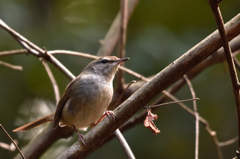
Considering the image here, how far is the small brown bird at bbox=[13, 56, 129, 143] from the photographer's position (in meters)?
3.51

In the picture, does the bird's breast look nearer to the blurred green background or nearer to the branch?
the branch

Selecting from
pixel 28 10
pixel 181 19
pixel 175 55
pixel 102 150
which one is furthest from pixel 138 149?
pixel 28 10

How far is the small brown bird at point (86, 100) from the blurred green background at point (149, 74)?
142 centimetres

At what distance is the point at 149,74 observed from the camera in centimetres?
517

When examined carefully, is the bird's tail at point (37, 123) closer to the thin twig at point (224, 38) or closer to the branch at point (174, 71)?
the branch at point (174, 71)

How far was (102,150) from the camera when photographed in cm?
525

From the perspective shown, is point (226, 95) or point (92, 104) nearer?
point (92, 104)

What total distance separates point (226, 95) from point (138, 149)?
1.56 meters

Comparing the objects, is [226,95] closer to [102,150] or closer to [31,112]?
[102,150]

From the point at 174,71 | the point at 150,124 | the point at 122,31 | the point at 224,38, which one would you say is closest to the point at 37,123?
the point at 122,31

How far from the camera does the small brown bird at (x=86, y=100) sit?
3.51 metres

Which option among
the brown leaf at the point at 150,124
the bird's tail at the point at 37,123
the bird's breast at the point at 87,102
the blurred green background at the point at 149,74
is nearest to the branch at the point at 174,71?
the brown leaf at the point at 150,124

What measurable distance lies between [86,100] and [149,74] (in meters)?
1.84

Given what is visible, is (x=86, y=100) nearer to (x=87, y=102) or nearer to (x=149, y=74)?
(x=87, y=102)
